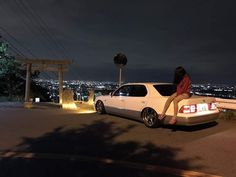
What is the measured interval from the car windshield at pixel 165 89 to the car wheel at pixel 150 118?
68 centimetres

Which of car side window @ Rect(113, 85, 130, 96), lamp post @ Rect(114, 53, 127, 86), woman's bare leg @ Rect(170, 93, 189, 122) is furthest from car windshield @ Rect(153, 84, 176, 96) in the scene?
lamp post @ Rect(114, 53, 127, 86)

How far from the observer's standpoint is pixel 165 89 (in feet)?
33.3

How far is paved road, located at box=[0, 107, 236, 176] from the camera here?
604 centimetres

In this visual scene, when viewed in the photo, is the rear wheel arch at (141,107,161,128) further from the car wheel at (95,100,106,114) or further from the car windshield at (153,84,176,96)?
the car wheel at (95,100,106,114)

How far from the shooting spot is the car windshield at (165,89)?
391 inches

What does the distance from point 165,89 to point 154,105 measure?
813 millimetres

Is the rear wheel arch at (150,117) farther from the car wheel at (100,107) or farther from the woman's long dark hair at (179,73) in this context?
the car wheel at (100,107)

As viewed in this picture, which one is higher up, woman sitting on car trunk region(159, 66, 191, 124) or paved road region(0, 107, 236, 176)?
woman sitting on car trunk region(159, 66, 191, 124)

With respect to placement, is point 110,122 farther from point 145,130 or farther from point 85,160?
point 85,160

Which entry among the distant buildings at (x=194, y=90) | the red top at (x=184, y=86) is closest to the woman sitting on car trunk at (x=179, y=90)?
the red top at (x=184, y=86)

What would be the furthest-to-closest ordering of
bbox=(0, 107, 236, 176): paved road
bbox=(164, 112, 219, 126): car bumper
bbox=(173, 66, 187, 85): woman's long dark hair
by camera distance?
bbox=(173, 66, 187, 85): woman's long dark hair < bbox=(164, 112, 219, 126): car bumper < bbox=(0, 107, 236, 176): paved road

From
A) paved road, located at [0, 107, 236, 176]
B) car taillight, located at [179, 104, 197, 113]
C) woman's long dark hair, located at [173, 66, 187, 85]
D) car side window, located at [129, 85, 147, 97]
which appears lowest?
paved road, located at [0, 107, 236, 176]

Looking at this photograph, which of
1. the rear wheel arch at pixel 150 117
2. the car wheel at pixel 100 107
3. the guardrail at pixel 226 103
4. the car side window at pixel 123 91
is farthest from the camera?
the car wheel at pixel 100 107

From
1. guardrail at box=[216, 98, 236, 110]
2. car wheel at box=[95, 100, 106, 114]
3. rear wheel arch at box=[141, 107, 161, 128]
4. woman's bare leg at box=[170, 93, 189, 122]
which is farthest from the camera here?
car wheel at box=[95, 100, 106, 114]
